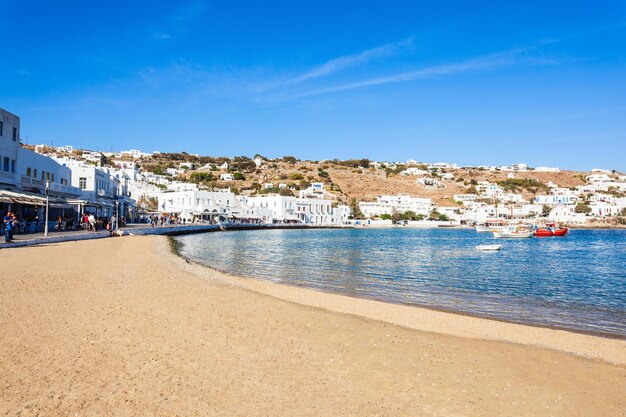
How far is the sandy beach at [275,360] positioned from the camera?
17.9ft

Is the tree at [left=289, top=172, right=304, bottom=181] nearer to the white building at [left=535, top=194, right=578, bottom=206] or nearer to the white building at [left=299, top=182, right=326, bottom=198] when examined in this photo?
the white building at [left=299, top=182, right=326, bottom=198]

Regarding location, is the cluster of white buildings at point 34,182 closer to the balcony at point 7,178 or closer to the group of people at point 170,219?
the balcony at point 7,178

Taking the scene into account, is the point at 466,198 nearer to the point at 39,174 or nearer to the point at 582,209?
the point at 582,209

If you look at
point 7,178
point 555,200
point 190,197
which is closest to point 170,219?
point 190,197

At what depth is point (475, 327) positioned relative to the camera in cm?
1050

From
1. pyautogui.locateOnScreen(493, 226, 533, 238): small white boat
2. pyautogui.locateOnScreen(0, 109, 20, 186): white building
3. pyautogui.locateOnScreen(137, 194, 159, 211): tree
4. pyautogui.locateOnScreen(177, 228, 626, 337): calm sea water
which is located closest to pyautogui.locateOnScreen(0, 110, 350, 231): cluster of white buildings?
pyautogui.locateOnScreen(0, 109, 20, 186): white building

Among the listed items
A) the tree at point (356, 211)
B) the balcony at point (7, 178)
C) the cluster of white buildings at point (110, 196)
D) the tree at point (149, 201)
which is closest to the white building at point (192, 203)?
the cluster of white buildings at point (110, 196)

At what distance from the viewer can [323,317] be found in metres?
10.7

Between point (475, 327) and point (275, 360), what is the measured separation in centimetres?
545

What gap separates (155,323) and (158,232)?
41127mm

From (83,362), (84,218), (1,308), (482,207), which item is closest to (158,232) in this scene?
(84,218)

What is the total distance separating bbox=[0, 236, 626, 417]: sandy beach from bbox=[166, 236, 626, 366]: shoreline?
8 cm

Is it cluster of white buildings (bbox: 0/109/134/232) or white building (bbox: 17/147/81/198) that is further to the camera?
white building (bbox: 17/147/81/198)

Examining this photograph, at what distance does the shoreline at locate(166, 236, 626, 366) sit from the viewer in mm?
8961
